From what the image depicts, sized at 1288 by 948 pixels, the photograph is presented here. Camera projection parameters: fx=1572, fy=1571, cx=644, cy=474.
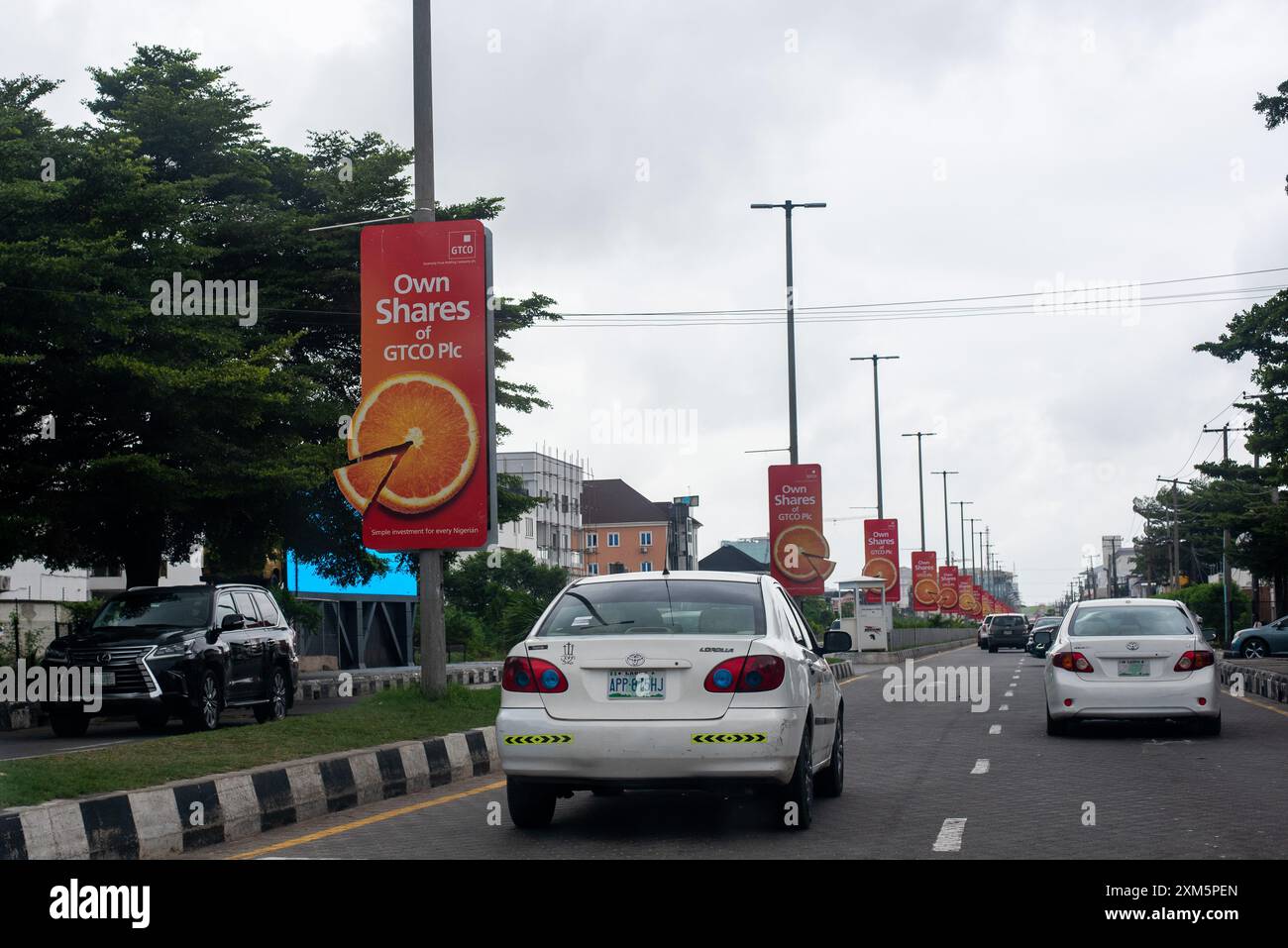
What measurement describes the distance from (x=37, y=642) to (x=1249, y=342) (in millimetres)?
26814

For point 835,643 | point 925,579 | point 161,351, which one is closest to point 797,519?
point 161,351

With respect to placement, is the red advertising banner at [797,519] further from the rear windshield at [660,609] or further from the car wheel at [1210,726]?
the rear windshield at [660,609]

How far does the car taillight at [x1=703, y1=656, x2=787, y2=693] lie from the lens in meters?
9.19

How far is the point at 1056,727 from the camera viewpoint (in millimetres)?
17594

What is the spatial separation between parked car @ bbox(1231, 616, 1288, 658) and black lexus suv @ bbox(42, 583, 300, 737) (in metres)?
34.8

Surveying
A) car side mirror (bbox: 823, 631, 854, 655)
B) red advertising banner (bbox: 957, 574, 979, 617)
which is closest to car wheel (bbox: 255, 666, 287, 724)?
car side mirror (bbox: 823, 631, 854, 655)

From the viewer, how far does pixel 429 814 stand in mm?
11266

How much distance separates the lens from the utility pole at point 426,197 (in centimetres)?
1820

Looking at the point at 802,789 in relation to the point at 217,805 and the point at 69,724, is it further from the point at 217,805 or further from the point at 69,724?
the point at 69,724

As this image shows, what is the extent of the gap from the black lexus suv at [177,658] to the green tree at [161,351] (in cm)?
362

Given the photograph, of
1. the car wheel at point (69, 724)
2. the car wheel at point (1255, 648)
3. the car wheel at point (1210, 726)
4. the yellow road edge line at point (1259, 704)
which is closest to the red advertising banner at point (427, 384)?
the car wheel at point (69, 724)

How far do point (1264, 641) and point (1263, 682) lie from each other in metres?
20.1
